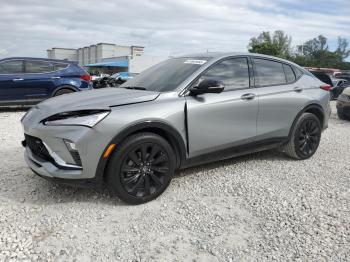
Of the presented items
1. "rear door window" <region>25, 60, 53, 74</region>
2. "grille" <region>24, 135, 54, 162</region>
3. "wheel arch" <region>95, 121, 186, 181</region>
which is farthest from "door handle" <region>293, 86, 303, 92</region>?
"rear door window" <region>25, 60, 53, 74</region>

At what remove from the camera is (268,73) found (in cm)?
464

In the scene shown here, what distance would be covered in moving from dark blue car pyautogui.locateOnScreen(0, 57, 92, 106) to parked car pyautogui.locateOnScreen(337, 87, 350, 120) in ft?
25.2

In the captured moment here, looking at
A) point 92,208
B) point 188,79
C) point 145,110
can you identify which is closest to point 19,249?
point 92,208

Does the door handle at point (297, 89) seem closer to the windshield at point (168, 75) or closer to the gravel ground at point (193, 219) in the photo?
the gravel ground at point (193, 219)

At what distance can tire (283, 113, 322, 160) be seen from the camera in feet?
16.1

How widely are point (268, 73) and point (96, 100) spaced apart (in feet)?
8.20

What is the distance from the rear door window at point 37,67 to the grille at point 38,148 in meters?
6.68

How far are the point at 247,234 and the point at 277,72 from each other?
8.77ft

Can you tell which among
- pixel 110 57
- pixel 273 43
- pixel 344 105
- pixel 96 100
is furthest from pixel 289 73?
pixel 110 57

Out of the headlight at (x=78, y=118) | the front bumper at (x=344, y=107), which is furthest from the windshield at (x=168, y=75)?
the front bumper at (x=344, y=107)

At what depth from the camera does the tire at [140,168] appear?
3.26 metres

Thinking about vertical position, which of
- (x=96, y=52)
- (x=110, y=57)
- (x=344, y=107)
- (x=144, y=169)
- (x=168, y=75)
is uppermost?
(x=96, y=52)

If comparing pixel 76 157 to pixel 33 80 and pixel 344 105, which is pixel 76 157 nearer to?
pixel 33 80

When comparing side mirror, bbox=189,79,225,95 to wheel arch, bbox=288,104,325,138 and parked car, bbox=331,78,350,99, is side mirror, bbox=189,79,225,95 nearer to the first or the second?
wheel arch, bbox=288,104,325,138
